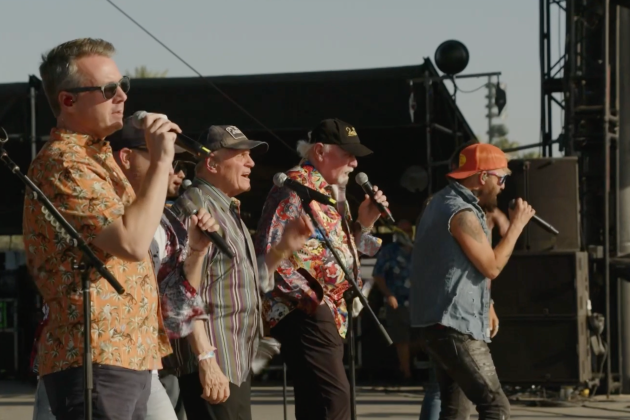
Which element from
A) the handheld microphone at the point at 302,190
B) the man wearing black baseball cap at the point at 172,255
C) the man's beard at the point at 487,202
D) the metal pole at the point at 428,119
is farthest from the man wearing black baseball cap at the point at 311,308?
the metal pole at the point at 428,119

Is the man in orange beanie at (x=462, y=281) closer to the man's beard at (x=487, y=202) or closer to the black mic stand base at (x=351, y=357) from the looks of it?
the man's beard at (x=487, y=202)

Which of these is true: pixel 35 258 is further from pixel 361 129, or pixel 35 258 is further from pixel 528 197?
pixel 361 129

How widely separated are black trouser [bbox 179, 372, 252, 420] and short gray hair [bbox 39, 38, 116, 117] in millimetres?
1393

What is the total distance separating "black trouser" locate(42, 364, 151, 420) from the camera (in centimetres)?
326

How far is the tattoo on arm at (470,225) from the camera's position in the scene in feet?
19.0

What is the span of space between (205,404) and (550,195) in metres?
6.43

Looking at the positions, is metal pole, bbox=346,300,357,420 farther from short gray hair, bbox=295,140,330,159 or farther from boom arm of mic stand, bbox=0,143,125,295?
boom arm of mic stand, bbox=0,143,125,295

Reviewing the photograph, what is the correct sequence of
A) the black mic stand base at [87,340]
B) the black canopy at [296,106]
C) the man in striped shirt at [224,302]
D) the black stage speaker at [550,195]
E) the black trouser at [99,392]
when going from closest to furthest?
the black mic stand base at [87,340] < the black trouser at [99,392] < the man in striped shirt at [224,302] < the black stage speaker at [550,195] < the black canopy at [296,106]

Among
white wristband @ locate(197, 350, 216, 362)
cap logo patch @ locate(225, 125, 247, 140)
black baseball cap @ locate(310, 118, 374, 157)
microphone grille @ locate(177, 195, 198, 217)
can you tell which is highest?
black baseball cap @ locate(310, 118, 374, 157)

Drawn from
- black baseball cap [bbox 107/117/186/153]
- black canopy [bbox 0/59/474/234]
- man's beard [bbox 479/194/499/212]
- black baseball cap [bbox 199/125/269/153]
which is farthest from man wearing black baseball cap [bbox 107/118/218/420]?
black canopy [bbox 0/59/474/234]

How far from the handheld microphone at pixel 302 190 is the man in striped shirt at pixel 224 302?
280mm

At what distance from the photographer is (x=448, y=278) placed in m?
5.80

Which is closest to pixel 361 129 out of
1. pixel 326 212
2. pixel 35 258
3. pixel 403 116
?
pixel 403 116

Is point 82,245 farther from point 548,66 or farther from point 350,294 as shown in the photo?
point 548,66
